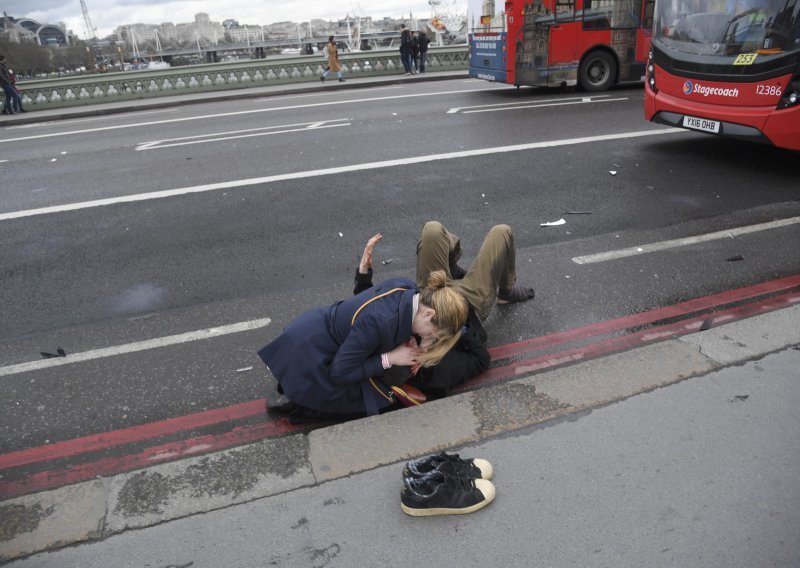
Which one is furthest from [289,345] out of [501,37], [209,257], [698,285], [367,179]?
[501,37]

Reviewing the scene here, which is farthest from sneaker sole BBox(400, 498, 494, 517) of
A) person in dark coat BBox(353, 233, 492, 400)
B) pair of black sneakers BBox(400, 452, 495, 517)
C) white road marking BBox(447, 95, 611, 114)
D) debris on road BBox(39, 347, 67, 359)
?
white road marking BBox(447, 95, 611, 114)

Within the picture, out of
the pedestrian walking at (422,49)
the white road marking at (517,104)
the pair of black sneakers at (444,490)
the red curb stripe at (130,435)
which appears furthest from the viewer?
the pedestrian walking at (422,49)

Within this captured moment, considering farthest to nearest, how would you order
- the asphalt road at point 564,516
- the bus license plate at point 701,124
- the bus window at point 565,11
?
the bus window at point 565,11, the bus license plate at point 701,124, the asphalt road at point 564,516

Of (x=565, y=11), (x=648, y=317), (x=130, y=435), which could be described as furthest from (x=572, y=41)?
(x=130, y=435)

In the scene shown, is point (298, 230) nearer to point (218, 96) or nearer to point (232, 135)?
point (232, 135)

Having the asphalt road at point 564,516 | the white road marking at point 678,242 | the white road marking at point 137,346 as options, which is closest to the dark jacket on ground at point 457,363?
the asphalt road at point 564,516

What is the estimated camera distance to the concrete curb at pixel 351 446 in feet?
8.87

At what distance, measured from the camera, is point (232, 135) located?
1178 cm

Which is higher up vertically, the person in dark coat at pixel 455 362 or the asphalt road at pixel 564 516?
the person in dark coat at pixel 455 362

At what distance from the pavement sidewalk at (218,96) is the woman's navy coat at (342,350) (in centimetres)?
1711

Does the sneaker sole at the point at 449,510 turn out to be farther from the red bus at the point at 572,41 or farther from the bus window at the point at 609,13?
the bus window at the point at 609,13

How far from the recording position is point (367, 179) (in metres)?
7.92

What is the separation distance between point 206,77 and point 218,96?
7.23ft

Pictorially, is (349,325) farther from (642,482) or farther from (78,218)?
(78,218)
